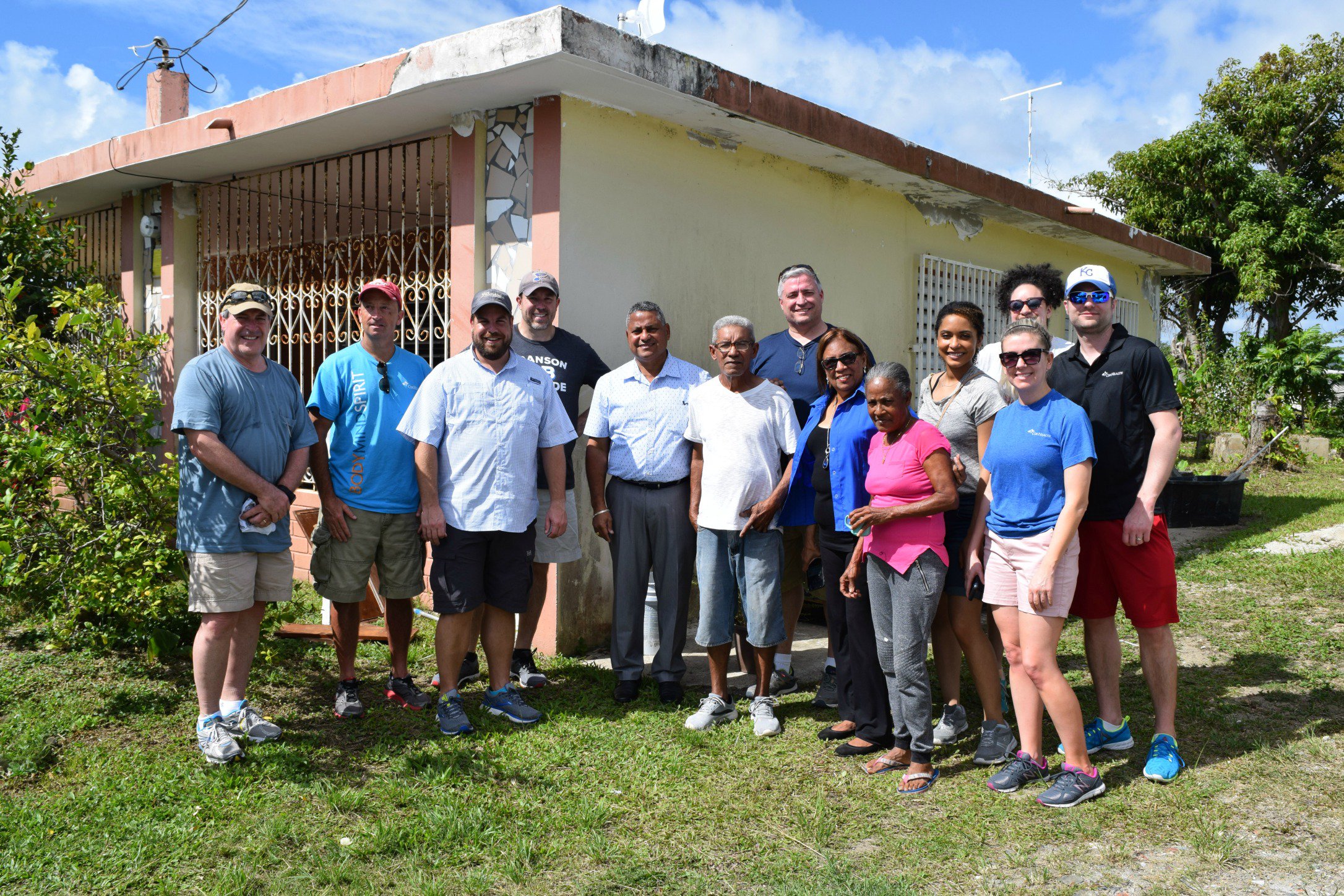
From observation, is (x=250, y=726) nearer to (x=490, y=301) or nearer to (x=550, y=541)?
(x=550, y=541)

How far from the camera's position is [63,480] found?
4.85 m

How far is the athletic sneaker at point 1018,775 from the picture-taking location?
141 inches

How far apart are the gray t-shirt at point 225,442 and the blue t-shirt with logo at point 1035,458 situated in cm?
272

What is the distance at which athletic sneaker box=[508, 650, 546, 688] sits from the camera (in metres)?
4.87

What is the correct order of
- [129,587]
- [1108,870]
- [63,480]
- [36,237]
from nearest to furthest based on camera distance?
[1108,870] < [129,587] < [63,480] < [36,237]

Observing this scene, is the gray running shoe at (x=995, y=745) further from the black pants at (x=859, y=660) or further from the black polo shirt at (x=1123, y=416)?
the black polo shirt at (x=1123, y=416)

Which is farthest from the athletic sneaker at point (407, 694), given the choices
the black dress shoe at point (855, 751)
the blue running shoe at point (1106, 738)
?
the blue running shoe at point (1106, 738)

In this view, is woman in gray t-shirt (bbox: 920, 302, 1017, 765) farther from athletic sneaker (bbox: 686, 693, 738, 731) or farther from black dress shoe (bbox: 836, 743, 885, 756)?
athletic sneaker (bbox: 686, 693, 738, 731)

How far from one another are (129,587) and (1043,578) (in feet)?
12.8

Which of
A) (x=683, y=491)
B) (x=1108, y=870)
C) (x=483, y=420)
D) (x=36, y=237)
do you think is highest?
(x=36, y=237)

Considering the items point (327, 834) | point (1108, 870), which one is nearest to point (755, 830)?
point (1108, 870)

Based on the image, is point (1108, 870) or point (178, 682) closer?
point (1108, 870)

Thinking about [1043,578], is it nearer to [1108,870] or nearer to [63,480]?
[1108,870]

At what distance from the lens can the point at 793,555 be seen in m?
4.78
